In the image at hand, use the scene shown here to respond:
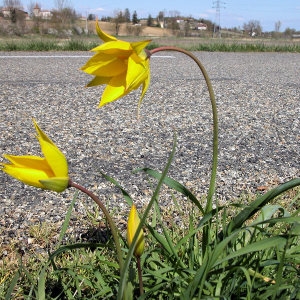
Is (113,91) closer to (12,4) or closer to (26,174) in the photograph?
(26,174)

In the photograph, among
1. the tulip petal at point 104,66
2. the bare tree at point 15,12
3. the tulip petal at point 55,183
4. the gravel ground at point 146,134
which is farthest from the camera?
the bare tree at point 15,12

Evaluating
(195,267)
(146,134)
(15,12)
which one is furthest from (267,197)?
(15,12)

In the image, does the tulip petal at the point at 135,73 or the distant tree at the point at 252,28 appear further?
the distant tree at the point at 252,28

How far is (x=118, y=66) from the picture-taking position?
3.36 ft

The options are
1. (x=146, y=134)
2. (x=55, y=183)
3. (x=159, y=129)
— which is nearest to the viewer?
(x=55, y=183)

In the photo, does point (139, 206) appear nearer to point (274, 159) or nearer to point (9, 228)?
point (9, 228)

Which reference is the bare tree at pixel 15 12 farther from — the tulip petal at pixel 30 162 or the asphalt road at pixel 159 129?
the tulip petal at pixel 30 162

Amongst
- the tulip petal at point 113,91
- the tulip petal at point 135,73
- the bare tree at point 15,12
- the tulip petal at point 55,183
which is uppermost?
the bare tree at point 15,12

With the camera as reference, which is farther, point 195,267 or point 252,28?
point 252,28

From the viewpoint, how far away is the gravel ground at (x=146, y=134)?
258cm

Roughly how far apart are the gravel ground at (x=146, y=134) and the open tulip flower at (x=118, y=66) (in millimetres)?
1234

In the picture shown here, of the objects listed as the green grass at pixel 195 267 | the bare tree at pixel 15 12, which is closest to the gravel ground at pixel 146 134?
the green grass at pixel 195 267

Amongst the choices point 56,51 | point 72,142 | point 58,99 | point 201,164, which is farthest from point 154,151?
point 56,51

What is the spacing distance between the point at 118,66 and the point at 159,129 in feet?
9.75
